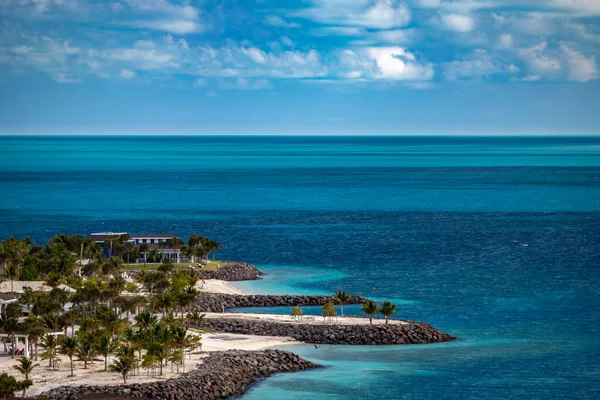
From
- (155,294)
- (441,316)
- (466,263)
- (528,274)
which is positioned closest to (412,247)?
(466,263)

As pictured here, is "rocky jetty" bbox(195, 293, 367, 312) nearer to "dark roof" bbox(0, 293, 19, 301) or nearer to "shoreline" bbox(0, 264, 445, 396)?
"shoreline" bbox(0, 264, 445, 396)

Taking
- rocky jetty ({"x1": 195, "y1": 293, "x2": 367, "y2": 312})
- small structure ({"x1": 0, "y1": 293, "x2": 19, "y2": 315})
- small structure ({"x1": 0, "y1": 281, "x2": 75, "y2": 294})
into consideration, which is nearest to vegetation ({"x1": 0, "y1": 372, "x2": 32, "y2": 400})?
small structure ({"x1": 0, "y1": 293, "x2": 19, "y2": 315})

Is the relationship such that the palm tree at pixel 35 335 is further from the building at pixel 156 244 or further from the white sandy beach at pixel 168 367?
the building at pixel 156 244

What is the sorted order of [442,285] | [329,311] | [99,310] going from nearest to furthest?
1. [99,310]
2. [329,311]
3. [442,285]

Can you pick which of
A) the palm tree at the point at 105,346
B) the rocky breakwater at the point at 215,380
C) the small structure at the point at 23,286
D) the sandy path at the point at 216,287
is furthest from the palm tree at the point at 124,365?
the sandy path at the point at 216,287

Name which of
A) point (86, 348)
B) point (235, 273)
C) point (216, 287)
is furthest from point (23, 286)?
point (235, 273)

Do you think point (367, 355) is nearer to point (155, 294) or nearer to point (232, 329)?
point (232, 329)

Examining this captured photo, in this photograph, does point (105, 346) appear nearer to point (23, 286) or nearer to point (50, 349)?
point (50, 349)
